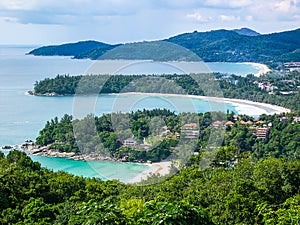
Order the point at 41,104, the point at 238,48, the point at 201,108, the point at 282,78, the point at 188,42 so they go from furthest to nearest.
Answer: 1. the point at 238,48
2. the point at 188,42
3. the point at 282,78
4. the point at 41,104
5. the point at 201,108

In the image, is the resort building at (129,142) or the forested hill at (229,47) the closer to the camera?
the resort building at (129,142)

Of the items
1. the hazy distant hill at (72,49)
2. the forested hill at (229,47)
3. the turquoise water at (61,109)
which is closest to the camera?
the turquoise water at (61,109)

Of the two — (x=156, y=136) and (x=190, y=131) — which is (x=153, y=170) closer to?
(x=156, y=136)

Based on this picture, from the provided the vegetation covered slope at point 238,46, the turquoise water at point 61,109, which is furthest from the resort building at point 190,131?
the vegetation covered slope at point 238,46

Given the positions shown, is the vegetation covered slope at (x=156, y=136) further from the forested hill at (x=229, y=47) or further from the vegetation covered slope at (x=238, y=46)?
the vegetation covered slope at (x=238, y=46)

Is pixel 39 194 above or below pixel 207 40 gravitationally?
below

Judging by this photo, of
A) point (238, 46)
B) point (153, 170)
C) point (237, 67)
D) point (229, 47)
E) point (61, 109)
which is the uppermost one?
point (238, 46)

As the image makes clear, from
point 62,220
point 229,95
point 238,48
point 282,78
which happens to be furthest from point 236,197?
point 238,48

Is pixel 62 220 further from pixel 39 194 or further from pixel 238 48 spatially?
pixel 238 48

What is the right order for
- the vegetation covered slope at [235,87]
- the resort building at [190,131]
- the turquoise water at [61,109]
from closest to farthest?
the resort building at [190,131], the turquoise water at [61,109], the vegetation covered slope at [235,87]

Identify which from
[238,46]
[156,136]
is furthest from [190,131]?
[238,46]

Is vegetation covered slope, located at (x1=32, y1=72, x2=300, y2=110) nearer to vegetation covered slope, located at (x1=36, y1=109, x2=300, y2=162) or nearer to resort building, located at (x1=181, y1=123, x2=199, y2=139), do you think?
vegetation covered slope, located at (x1=36, y1=109, x2=300, y2=162)
